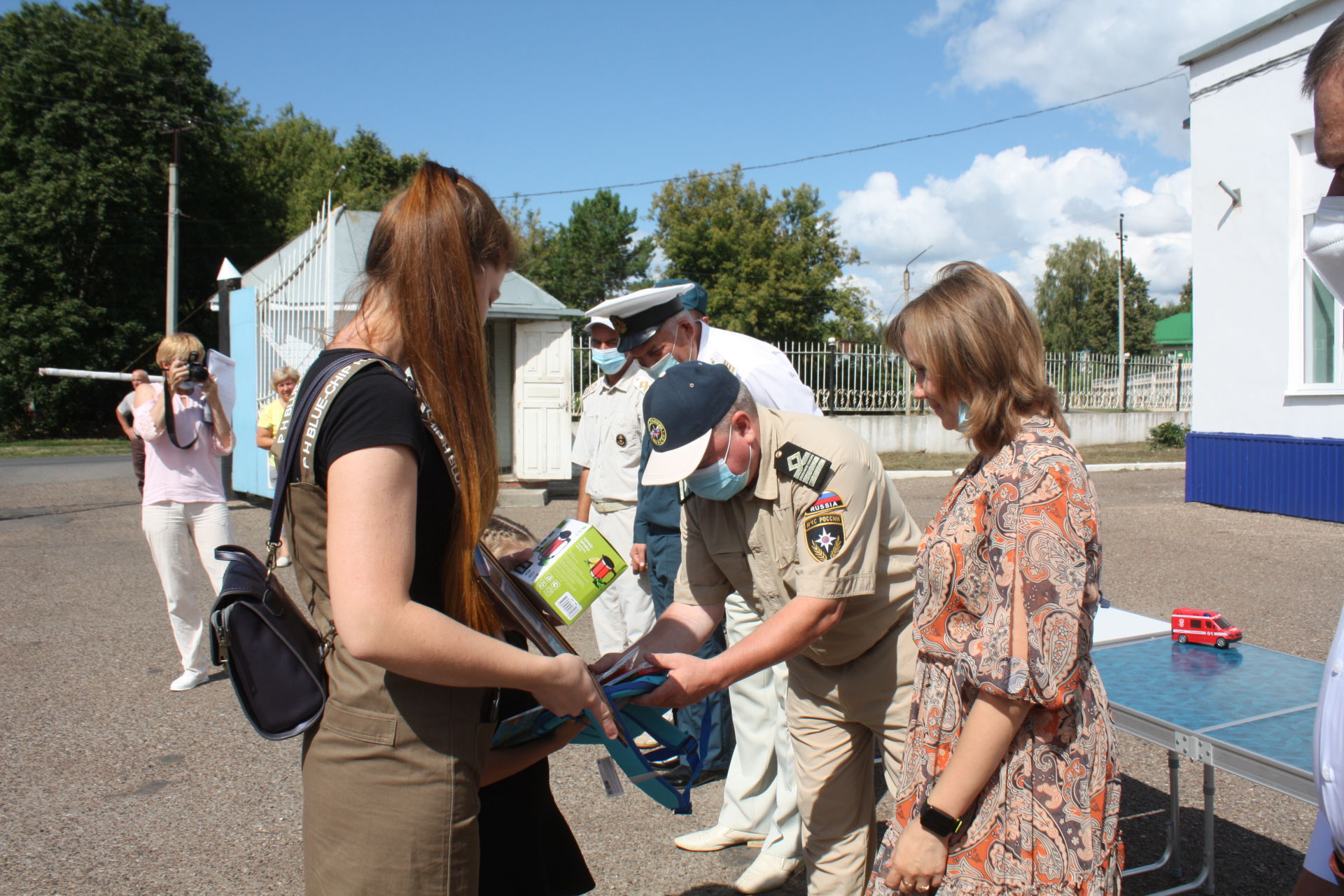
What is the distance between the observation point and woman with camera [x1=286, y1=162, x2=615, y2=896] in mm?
1361

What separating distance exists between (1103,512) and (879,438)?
29.4 ft

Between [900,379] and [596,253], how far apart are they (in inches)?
1410

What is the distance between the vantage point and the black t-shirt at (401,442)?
1387mm

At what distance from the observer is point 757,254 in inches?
1358

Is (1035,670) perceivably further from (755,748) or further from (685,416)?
(755,748)

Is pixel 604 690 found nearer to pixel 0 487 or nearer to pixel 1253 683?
pixel 1253 683

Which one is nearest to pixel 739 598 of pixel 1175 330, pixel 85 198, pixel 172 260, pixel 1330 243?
pixel 1330 243

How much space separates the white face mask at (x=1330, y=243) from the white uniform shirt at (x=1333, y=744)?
1.55 feet

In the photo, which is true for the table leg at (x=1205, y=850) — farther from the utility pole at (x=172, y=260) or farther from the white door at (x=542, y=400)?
the utility pole at (x=172, y=260)

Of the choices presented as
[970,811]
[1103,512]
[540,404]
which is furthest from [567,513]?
[970,811]

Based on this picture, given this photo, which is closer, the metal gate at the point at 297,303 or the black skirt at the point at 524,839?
the black skirt at the point at 524,839

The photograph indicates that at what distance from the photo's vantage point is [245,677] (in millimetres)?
1519

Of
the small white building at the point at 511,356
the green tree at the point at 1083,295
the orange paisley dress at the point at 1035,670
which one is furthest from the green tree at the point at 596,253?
the orange paisley dress at the point at 1035,670

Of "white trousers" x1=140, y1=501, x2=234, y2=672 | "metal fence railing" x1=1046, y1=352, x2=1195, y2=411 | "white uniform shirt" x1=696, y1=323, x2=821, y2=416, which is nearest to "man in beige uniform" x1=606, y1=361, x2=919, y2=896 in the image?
"white uniform shirt" x1=696, y1=323, x2=821, y2=416
